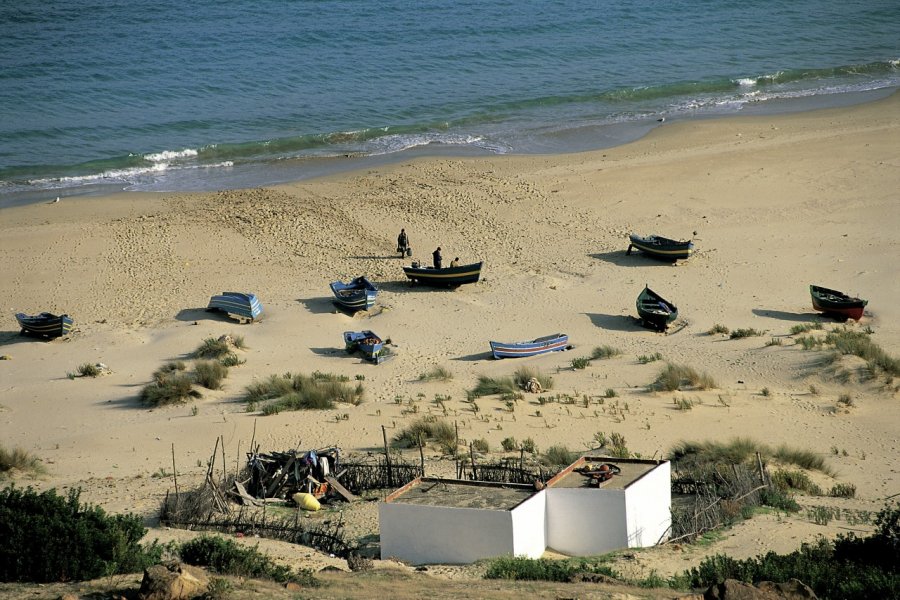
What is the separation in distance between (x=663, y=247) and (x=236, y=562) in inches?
763

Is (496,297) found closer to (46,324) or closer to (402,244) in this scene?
(402,244)

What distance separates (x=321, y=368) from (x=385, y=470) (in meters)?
7.18

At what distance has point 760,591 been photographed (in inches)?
441

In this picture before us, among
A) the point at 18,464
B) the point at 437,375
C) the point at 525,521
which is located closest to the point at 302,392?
the point at 437,375

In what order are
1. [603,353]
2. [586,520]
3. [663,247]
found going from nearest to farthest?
[586,520] < [603,353] < [663,247]

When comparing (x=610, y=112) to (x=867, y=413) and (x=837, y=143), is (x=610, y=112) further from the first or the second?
(x=867, y=413)

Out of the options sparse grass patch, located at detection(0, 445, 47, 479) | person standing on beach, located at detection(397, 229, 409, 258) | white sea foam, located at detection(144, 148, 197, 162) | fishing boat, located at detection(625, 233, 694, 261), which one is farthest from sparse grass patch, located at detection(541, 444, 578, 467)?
white sea foam, located at detection(144, 148, 197, 162)

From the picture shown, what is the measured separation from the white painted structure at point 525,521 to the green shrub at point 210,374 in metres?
8.91

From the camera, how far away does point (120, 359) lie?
2506cm

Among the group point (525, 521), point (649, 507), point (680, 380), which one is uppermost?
point (525, 521)

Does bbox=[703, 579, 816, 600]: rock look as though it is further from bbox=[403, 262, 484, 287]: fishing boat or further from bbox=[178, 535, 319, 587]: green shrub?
bbox=[403, 262, 484, 287]: fishing boat

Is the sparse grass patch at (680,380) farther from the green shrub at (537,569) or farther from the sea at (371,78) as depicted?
the sea at (371,78)

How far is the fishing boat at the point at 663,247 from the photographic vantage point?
96.7 ft

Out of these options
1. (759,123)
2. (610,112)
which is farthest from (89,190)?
(759,123)
